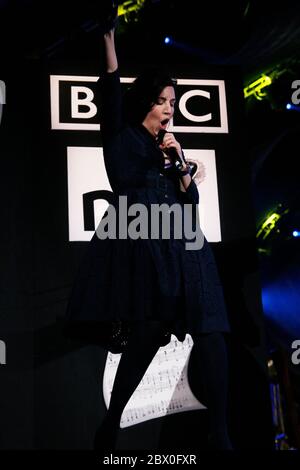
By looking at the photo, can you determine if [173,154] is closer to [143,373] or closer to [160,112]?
[160,112]

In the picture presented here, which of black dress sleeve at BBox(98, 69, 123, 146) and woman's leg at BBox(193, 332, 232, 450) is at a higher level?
black dress sleeve at BBox(98, 69, 123, 146)

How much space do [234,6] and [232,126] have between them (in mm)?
A: 587

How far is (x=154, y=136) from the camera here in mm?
2562

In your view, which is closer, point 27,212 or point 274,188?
point 27,212

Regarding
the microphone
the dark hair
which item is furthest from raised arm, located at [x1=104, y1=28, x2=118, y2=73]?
the microphone

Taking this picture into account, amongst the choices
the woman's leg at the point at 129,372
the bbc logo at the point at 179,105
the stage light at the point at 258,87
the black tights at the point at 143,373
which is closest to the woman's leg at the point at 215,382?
the black tights at the point at 143,373

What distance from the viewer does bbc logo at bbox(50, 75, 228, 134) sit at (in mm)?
2807

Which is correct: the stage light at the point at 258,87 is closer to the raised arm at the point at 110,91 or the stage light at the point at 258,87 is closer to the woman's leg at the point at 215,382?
the raised arm at the point at 110,91

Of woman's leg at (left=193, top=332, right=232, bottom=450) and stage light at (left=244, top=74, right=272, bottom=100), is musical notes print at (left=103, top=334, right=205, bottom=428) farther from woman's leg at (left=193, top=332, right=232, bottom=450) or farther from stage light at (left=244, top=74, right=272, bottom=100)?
stage light at (left=244, top=74, right=272, bottom=100)

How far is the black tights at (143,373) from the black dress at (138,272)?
46mm

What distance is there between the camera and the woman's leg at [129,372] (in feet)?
7.01

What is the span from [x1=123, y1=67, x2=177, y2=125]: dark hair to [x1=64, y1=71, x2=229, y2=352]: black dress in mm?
54
